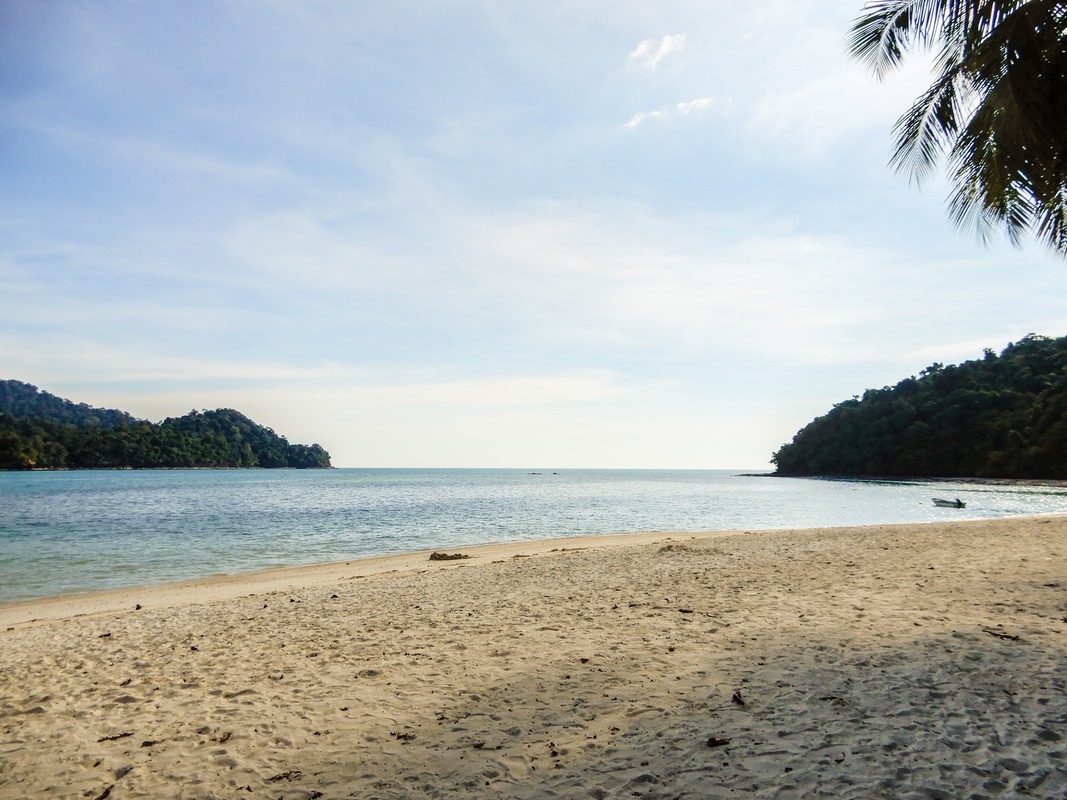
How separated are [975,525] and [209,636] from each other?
909 inches

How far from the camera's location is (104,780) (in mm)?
4137

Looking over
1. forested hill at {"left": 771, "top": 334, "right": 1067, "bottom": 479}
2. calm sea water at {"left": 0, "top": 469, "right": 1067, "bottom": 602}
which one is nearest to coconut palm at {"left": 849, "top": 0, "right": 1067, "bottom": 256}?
calm sea water at {"left": 0, "top": 469, "right": 1067, "bottom": 602}

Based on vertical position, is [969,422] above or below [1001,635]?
above

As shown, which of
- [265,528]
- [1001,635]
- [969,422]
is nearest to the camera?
[1001,635]

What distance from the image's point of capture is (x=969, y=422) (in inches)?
3201

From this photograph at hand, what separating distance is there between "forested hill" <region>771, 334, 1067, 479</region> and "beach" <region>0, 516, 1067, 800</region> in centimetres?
7540

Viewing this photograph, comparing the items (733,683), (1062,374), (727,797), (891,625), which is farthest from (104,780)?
(1062,374)

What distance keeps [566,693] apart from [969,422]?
320 ft

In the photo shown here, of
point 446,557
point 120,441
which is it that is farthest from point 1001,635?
point 120,441

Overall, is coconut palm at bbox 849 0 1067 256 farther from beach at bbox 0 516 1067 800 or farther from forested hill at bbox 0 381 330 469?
forested hill at bbox 0 381 330 469

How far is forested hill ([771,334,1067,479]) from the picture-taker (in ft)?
220

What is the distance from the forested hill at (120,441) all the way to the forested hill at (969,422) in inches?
6439

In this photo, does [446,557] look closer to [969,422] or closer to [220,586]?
[220,586]

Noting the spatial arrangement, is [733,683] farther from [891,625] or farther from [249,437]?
[249,437]
